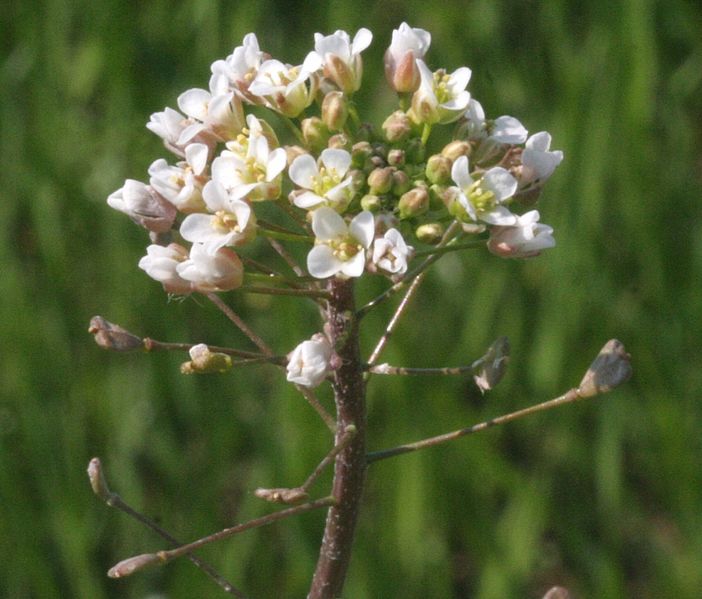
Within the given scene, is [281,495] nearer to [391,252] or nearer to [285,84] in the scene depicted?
[391,252]

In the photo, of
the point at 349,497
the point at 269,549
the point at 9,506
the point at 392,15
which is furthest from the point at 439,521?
the point at 349,497

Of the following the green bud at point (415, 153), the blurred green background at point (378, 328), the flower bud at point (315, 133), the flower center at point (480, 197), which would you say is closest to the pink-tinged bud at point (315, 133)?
the flower bud at point (315, 133)

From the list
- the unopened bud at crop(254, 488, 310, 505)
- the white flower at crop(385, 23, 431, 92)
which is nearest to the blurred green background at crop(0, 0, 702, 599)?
the white flower at crop(385, 23, 431, 92)

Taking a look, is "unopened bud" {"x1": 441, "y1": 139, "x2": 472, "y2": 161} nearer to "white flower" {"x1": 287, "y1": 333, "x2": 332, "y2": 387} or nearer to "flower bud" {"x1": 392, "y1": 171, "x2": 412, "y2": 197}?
"flower bud" {"x1": 392, "y1": 171, "x2": 412, "y2": 197}

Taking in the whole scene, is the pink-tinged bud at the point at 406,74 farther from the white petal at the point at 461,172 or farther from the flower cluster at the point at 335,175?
the white petal at the point at 461,172

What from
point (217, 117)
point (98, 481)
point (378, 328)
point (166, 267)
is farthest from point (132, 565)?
point (378, 328)

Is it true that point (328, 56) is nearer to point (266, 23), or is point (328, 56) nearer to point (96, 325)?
point (96, 325)
